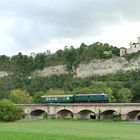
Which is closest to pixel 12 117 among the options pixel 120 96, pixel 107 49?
pixel 120 96

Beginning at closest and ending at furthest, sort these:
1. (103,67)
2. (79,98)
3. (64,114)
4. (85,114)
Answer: (79,98) → (85,114) → (64,114) → (103,67)

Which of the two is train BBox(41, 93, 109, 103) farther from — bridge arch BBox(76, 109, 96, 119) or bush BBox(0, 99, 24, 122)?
bush BBox(0, 99, 24, 122)

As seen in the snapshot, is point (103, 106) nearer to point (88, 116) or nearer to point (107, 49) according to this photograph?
point (88, 116)

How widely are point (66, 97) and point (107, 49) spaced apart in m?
64.7

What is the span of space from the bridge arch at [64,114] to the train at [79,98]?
2476mm

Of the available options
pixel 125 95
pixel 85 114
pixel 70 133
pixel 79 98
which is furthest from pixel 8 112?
pixel 125 95

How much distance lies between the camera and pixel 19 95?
116 meters

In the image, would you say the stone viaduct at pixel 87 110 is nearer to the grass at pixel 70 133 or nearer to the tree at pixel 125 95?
the tree at pixel 125 95

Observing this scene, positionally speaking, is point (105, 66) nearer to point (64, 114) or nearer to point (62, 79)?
point (62, 79)

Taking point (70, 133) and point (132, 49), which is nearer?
point (70, 133)

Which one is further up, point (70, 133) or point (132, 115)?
point (132, 115)

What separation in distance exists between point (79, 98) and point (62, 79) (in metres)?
52.0

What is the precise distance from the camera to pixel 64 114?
9788 cm

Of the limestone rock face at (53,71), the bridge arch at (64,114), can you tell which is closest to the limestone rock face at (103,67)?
the limestone rock face at (53,71)
